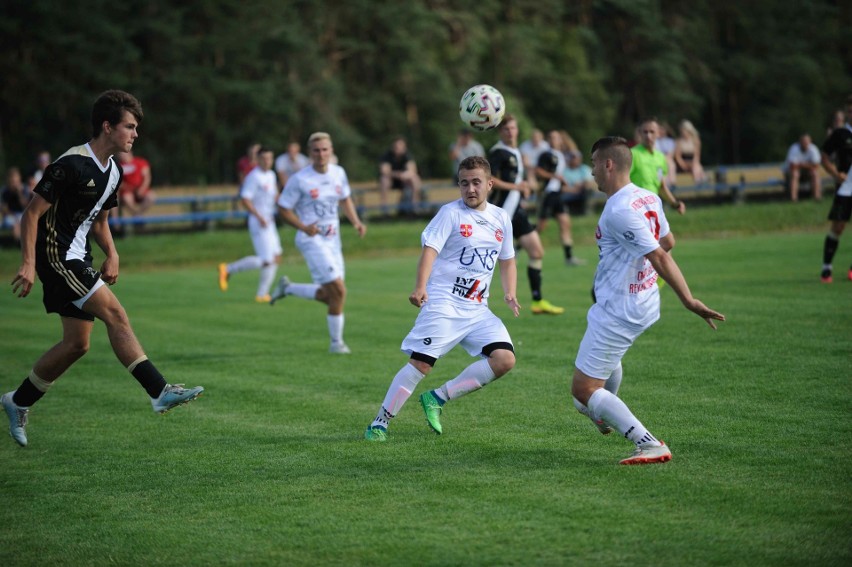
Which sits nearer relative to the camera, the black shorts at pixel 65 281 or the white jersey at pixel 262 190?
the black shorts at pixel 65 281

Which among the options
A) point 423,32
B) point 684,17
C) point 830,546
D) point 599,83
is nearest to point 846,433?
point 830,546

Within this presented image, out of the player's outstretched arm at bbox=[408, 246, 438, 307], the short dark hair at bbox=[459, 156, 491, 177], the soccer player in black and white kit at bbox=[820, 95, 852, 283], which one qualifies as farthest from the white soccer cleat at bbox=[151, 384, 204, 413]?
the soccer player in black and white kit at bbox=[820, 95, 852, 283]

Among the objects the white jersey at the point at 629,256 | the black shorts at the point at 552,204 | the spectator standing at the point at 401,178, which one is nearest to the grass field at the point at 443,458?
the white jersey at the point at 629,256

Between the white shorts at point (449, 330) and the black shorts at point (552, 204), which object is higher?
the white shorts at point (449, 330)

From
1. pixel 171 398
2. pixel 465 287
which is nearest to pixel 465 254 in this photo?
pixel 465 287

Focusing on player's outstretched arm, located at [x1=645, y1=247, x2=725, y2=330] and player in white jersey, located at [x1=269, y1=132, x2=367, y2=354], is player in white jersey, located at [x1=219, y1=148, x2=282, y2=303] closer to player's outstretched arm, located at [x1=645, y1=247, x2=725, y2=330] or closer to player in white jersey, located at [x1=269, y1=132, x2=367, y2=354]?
player in white jersey, located at [x1=269, y1=132, x2=367, y2=354]

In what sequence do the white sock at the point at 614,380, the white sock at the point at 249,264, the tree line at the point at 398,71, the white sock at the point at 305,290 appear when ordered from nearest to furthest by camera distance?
the white sock at the point at 614,380
the white sock at the point at 305,290
the white sock at the point at 249,264
the tree line at the point at 398,71

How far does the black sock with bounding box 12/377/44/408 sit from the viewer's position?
7.63 metres

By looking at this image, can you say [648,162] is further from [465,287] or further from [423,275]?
[423,275]

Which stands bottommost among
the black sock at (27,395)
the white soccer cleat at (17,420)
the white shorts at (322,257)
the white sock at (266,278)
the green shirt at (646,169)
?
the white sock at (266,278)

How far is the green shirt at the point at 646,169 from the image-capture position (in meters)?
13.2

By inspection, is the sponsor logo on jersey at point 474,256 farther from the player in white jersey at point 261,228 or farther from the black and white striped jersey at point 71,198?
the player in white jersey at point 261,228

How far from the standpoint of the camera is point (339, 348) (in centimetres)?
1163

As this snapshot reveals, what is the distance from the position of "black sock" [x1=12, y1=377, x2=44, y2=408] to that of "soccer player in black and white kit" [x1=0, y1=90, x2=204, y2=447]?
22 centimetres
